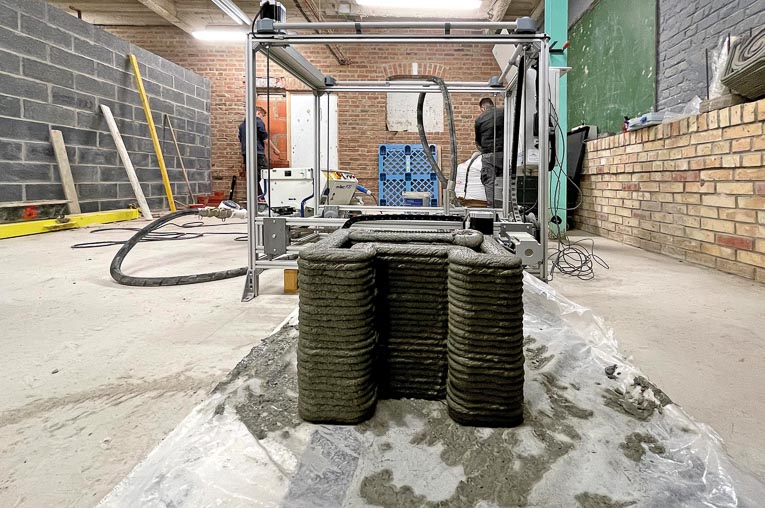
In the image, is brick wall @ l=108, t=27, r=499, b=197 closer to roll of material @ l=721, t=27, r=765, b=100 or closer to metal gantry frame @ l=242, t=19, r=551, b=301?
roll of material @ l=721, t=27, r=765, b=100

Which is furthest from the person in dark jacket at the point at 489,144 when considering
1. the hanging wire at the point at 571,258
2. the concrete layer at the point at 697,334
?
the concrete layer at the point at 697,334

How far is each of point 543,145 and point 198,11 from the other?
7459 millimetres

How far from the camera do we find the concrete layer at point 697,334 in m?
1.14

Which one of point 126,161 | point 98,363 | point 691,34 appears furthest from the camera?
point 126,161

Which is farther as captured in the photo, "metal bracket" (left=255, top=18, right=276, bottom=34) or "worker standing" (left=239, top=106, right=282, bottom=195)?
"worker standing" (left=239, top=106, right=282, bottom=195)

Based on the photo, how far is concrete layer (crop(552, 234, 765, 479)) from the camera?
1.14 m

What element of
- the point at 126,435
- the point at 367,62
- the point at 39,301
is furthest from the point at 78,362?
the point at 367,62

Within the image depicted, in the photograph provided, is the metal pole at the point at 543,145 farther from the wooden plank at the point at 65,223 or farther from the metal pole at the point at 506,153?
the wooden plank at the point at 65,223

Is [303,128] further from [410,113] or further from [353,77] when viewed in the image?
[410,113]

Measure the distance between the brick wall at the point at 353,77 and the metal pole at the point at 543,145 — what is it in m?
5.89

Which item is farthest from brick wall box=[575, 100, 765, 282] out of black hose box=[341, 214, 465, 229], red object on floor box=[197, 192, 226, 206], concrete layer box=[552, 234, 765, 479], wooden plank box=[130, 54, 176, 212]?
red object on floor box=[197, 192, 226, 206]

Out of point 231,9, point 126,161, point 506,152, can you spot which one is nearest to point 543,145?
point 506,152

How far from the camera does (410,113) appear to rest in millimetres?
8461

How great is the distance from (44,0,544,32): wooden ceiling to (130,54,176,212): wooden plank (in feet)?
4.59
